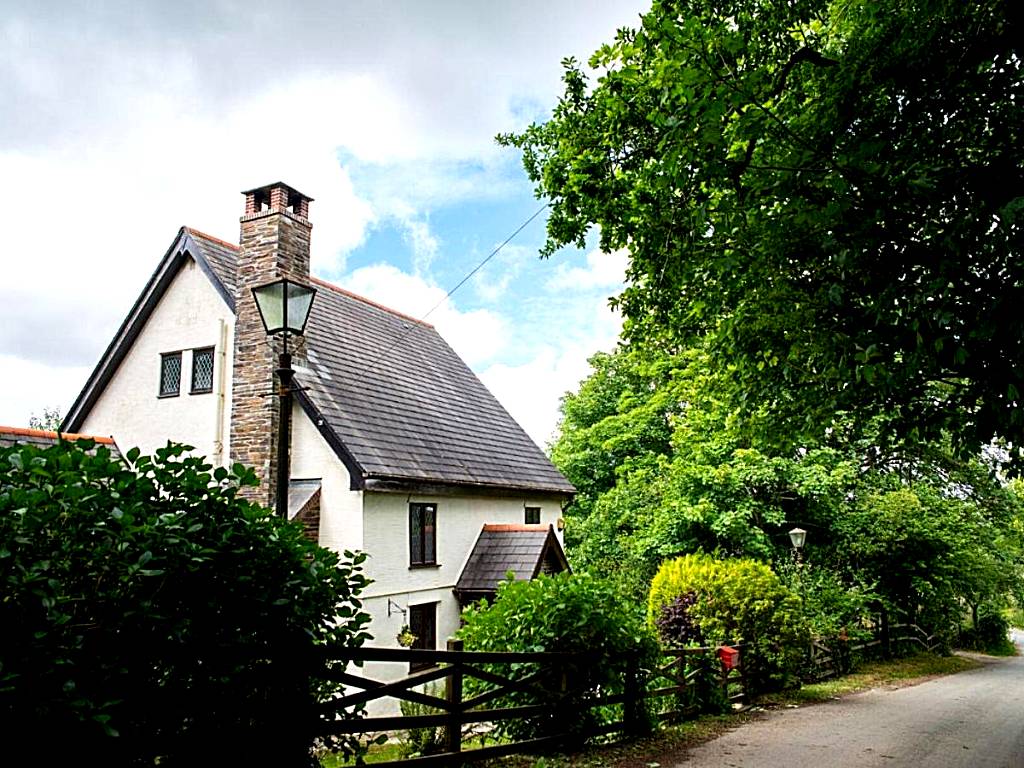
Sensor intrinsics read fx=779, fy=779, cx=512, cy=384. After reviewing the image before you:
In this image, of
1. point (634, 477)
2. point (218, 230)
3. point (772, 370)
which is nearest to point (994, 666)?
point (634, 477)

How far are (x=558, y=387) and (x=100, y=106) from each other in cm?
Result: 3287

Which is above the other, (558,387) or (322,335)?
(558,387)

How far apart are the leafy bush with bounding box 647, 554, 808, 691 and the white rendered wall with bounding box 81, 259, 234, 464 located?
1020 centimetres

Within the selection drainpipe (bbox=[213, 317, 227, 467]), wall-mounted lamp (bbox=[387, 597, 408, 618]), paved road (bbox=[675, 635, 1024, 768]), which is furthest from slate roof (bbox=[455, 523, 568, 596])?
paved road (bbox=[675, 635, 1024, 768])

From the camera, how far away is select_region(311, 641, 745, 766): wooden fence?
20.0 feet

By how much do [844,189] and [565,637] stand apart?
586 cm

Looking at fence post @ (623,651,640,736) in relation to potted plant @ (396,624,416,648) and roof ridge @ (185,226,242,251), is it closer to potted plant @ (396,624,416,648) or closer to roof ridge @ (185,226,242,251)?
potted plant @ (396,624,416,648)

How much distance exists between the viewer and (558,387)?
4306 cm

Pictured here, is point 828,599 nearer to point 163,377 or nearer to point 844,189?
point 844,189

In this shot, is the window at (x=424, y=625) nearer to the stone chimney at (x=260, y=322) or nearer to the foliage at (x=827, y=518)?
the stone chimney at (x=260, y=322)

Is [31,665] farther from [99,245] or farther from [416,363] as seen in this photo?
[416,363]

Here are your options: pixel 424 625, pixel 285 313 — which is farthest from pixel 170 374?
pixel 285 313

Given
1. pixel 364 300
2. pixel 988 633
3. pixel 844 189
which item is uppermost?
pixel 364 300

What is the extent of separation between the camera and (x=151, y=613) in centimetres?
433
